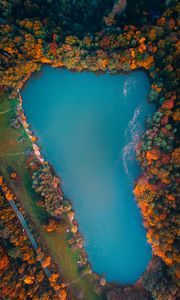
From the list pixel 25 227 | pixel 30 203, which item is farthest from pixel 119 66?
pixel 25 227

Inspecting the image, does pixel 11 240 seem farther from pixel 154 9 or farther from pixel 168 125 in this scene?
pixel 154 9

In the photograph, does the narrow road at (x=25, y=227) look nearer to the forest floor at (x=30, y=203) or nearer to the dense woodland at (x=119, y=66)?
the forest floor at (x=30, y=203)

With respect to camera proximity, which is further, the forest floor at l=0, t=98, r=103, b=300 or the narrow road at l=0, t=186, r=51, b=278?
the forest floor at l=0, t=98, r=103, b=300

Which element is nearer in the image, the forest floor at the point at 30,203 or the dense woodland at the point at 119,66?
the dense woodland at the point at 119,66

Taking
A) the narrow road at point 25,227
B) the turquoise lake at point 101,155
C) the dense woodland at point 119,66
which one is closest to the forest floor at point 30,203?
the narrow road at point 25,227

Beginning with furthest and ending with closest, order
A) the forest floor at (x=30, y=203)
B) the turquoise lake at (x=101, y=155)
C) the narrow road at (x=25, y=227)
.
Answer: the turquoise lake at (x=101, y=155) < the forest floor at (x=30, y=203) < the narrow road at (x=25, y=227)

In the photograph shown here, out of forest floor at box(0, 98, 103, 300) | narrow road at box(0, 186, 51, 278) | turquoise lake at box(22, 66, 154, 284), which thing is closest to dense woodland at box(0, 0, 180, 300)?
narrow road at box(0, 186, 51, 278)

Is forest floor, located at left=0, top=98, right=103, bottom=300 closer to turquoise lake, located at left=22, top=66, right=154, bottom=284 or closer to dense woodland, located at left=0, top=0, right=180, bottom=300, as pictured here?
dense woodland, located at left=0, top=0, right=180, bottom=300
